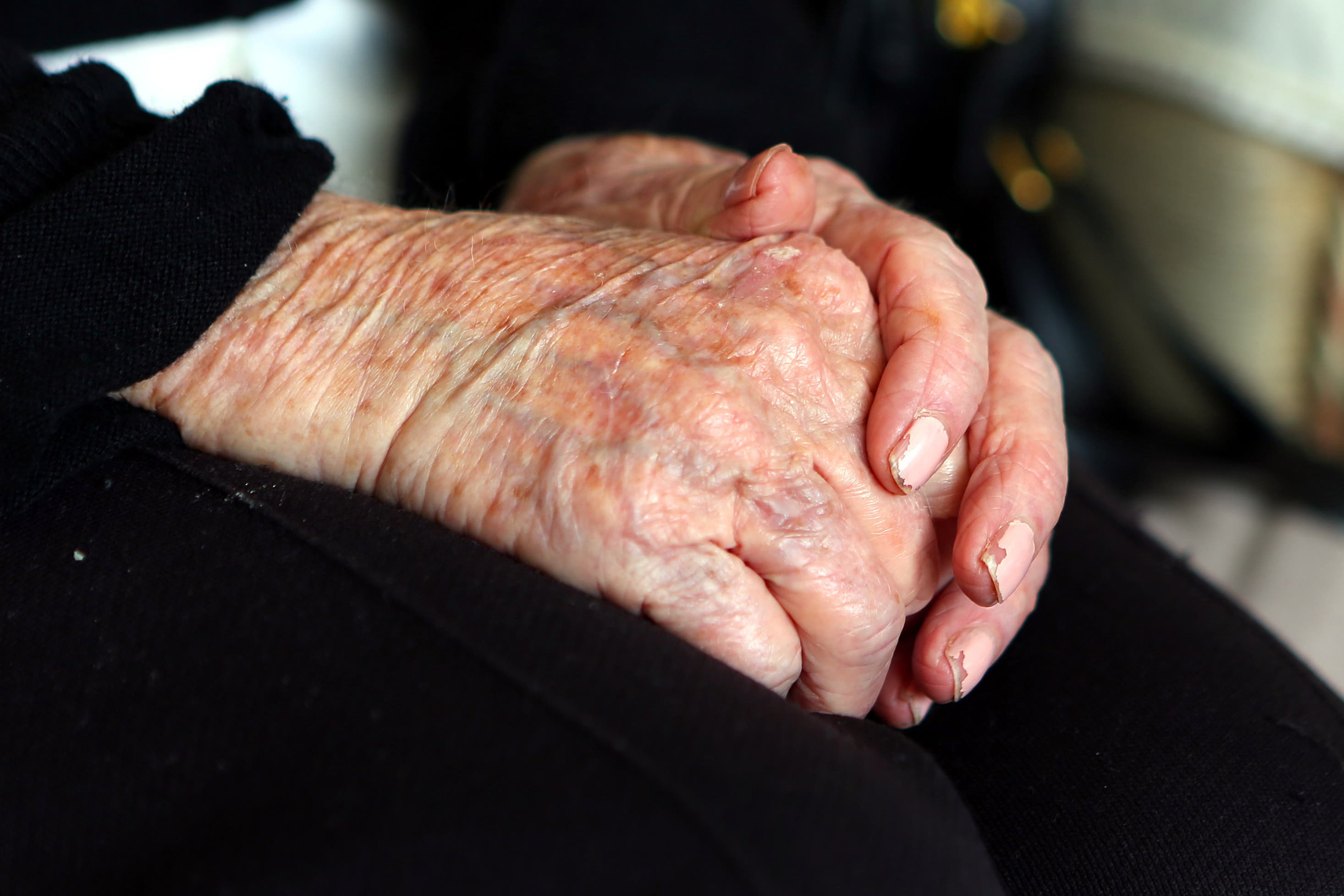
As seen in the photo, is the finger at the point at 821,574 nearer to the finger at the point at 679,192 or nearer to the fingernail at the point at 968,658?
the fingernail at the point at 968,658

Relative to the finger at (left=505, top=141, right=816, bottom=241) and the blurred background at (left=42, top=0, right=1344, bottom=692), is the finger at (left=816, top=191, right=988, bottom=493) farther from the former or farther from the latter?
the blurred background at (left=42, top=0, right=1344, bottom=692)

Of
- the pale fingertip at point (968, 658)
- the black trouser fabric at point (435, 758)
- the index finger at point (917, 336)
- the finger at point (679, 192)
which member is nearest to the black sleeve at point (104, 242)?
the black trouser fabric at point (435, 758)

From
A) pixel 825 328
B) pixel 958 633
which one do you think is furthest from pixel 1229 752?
pixel 825 328

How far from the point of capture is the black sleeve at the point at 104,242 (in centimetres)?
59

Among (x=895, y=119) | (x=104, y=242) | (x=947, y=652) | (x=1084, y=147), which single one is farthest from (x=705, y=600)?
(x=1084, y=147)

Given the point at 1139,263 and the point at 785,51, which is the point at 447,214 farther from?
the point at 1139,263

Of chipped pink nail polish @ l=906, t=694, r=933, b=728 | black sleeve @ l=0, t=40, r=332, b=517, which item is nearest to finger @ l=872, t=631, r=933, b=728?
chipped pink nail polish @ l=906, t=694, r=933, b=728

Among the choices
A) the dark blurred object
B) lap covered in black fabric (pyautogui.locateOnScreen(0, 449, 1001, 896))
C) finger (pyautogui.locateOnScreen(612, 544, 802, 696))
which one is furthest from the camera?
the dark blurred object

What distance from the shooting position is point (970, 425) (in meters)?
0.73

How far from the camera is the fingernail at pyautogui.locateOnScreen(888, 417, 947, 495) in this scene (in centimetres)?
64

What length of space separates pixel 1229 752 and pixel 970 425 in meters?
0.28

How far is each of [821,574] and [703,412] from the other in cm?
12

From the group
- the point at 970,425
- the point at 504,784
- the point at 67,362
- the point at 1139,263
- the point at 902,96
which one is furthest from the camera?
the point at 1139,263

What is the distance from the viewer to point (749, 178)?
0.74 meters
